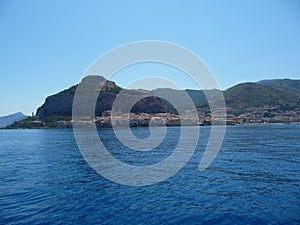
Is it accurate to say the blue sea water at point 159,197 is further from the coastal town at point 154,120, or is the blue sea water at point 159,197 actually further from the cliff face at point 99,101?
the cliff face at point 99,101

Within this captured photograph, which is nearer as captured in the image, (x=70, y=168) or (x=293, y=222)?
(x=293, y=222)

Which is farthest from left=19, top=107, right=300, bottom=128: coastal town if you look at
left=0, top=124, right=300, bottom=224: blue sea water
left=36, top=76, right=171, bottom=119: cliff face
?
left=0, top=124, right=300, bottom=224: blue sea water

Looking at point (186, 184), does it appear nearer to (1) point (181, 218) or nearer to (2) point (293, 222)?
(1) point (181, 218)

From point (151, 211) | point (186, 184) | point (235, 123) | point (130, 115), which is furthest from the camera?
point (235, 123)

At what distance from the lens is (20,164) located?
113ft

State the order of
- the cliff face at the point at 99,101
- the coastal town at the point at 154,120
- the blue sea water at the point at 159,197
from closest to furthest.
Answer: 1. the blue sea water at the point at 159,197
2. the coastal town at the point at 154,120
3. the cliff face at the point at 99,101

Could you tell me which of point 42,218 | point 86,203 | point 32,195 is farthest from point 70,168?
point 42,218

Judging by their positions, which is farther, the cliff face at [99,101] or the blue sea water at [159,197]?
the cliff face at [99,101]

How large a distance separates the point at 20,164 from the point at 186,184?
23.9m

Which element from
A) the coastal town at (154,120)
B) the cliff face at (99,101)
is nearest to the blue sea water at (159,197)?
the coastal town at (154,120)

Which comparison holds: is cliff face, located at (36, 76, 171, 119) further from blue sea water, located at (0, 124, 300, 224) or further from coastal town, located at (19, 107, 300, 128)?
blue sea water, located at (0, 124, 300, 224)

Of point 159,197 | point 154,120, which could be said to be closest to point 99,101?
point 154,120

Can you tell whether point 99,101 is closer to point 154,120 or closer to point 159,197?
point 154,120

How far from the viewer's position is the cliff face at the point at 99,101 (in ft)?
584
